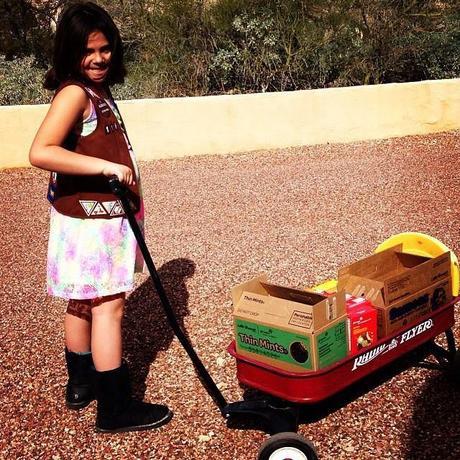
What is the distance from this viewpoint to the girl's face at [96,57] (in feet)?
9.30

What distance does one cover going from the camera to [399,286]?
10.2ft

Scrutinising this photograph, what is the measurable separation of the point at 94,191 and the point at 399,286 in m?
1.39

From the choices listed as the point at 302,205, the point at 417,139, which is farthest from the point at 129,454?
the point at 417,139

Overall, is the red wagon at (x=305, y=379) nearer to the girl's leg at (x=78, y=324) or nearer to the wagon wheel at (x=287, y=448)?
the wagon wheel at (x=287, y=448)

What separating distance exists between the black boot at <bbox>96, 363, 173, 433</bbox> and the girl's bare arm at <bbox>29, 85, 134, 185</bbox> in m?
0.91

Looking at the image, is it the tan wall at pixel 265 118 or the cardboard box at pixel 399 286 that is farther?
the tan wall at pixel 265 118

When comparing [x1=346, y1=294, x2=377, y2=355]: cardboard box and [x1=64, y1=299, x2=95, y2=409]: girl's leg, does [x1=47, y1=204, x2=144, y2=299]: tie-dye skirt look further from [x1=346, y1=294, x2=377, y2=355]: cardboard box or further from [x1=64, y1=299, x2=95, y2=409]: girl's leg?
[x1=346, y1=294, x2=377, y2=355]: cardboard box

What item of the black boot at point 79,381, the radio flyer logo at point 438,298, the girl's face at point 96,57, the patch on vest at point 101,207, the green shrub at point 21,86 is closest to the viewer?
the girl's face at point 96,57

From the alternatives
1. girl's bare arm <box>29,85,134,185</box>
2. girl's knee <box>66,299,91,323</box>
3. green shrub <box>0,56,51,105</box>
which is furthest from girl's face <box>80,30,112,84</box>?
green shrub <box>0,56,51,105</box>

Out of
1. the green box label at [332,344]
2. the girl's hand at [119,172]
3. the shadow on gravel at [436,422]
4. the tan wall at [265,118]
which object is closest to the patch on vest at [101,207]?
the girl's hand at [119,172]

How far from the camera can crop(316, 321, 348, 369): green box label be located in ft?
9.00

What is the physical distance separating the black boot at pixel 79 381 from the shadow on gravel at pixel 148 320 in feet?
0.82

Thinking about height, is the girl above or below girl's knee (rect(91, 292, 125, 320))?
above

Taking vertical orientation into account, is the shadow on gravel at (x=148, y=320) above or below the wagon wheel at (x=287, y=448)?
below
